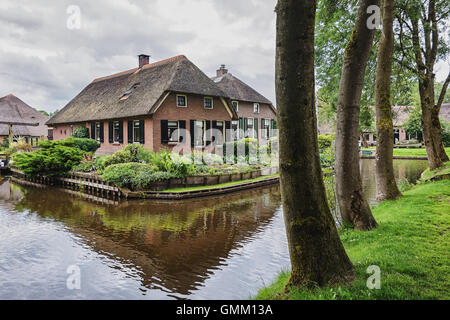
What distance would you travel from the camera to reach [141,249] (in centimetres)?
747

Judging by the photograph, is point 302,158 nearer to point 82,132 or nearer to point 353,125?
point 353,125

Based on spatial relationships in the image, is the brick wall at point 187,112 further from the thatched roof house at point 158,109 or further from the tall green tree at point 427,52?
the tall green tree at point 427,52

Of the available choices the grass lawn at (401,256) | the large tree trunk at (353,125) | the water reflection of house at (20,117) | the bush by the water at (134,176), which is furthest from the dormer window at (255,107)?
the large tree trunk at (353,125)

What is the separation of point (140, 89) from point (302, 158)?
20320mm

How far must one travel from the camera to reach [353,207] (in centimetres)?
562

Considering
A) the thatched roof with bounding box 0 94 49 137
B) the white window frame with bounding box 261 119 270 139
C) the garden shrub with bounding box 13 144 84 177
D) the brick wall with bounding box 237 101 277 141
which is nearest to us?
the garden shrub with bounding box 13 144 84 177

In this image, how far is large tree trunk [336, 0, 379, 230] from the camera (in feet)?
17.7

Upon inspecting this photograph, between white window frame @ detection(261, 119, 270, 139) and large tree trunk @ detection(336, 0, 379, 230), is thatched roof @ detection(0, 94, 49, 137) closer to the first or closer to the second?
white window frame @ detection(261, 119, 270, 139)

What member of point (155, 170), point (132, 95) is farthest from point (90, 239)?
point (132, 95)

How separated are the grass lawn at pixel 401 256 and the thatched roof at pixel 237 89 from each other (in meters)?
24.5

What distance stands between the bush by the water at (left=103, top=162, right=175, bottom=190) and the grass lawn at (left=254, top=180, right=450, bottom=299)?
9.24 metres

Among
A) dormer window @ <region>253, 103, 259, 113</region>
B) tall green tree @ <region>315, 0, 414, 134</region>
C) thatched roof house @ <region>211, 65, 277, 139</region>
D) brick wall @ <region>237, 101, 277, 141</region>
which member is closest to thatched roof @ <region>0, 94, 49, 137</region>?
thatched roof house @ <region>211, 65, 277, 139</region>

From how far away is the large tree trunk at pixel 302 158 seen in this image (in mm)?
3191

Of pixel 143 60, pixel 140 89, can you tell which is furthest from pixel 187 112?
pixel 143 60
